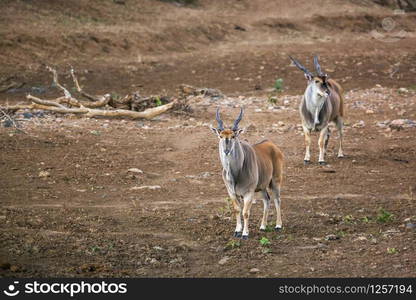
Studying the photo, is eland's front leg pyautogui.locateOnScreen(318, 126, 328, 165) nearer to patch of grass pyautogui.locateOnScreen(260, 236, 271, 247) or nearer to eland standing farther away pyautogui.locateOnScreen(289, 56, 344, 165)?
eland standing farther away pyautogui.locateOnScreen(289, 56, 344, 165)

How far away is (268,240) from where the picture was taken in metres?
A: 8.84

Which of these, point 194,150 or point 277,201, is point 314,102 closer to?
point 194,150

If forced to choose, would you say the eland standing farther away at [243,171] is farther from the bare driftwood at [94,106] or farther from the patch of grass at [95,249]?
the bare driftwood at [94,106]

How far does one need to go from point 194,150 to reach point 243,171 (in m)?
4.80

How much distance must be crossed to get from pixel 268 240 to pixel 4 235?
2.93 m

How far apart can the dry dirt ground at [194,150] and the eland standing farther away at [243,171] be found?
35 cm

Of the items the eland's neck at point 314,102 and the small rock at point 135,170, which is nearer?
the small rock at point 135,170

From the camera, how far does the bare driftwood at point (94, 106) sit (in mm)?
14953

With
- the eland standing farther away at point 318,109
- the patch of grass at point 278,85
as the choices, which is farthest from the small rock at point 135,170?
the patch of grass at point 278,85

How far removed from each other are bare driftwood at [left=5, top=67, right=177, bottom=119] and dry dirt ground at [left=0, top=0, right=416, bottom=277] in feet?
0.78

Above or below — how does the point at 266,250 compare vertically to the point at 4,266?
above

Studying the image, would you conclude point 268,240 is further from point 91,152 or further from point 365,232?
point 91,152

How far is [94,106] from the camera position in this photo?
1546 cm

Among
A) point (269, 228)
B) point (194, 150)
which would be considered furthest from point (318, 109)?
point (269, 228)
